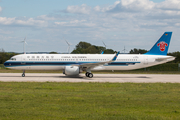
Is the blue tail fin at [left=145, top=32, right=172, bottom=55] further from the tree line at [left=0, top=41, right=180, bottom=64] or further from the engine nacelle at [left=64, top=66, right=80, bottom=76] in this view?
the tree line at [left=0, top=41, right=180, bottom=64]

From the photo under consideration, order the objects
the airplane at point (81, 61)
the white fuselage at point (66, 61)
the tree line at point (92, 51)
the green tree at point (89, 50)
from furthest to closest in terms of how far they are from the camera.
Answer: the green tree at point (89, 50), the tree line at point (92, 51), the white fuselage at point (66, 61), the airplane at point (81, 61)

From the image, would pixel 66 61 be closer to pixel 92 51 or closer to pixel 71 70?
pixel 71 70

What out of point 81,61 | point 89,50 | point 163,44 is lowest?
point 81,61

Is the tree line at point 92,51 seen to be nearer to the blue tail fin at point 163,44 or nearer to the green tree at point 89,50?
the green tree at point 89,50

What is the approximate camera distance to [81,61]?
1275 inches

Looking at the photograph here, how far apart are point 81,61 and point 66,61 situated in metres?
2.15

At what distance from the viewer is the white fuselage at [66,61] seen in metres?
31.6

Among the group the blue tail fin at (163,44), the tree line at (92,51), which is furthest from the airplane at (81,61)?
the tree line at (92,51)

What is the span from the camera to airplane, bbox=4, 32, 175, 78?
103 feet

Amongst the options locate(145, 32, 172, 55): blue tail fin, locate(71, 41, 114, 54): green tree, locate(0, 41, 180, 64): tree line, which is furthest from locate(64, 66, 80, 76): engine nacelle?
locate(71, 41, 114, 54): green tree

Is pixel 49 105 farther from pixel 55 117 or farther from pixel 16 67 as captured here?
pixel 16 67

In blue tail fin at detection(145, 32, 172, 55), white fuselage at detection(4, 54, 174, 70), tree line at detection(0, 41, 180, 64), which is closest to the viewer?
white fuselage at detection(4, 54, 174, 70)

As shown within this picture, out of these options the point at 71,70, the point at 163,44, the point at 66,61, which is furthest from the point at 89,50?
the point at 71,70

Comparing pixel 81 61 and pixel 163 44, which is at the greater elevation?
pixel 163 44
